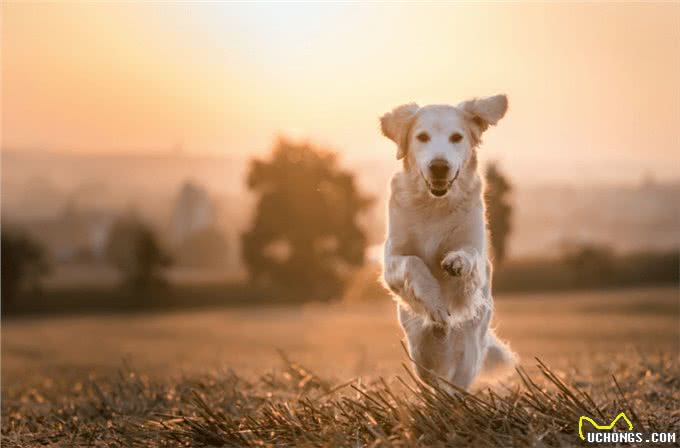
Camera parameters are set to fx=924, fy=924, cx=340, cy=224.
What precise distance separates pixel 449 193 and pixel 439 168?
1.88 ft

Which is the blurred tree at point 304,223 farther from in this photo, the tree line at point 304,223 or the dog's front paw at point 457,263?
the dog's front paw at point 457,263

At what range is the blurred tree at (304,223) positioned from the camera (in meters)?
50.1

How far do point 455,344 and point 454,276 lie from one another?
1040 millimetres

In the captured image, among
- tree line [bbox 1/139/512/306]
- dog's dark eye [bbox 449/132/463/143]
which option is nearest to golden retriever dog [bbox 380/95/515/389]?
dog's dark eye [bbox 449/132/463/143]

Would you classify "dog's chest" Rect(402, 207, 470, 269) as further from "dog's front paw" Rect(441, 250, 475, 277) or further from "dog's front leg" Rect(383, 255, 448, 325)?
"dog's front paw" Rect(441, 250, 475, 277)

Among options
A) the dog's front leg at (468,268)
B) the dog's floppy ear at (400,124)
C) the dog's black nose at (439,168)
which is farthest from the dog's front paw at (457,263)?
the dog's floppy ear at (400,124)

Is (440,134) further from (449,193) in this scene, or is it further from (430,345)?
(430,345)

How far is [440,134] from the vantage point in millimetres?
7414

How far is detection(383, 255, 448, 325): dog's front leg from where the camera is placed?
7250mm

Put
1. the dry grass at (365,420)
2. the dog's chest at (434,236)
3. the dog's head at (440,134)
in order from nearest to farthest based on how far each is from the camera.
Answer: the dry grass at (365,420) < the dog's head at (440,134) < the dog's chest at (434,236)

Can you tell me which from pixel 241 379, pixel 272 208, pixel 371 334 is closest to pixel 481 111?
pixel 241 379

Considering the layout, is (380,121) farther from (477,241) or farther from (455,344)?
(455,344)

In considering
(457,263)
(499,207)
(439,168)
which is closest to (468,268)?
(457,263)

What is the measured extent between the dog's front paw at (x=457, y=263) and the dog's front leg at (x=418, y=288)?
0.81 ft
